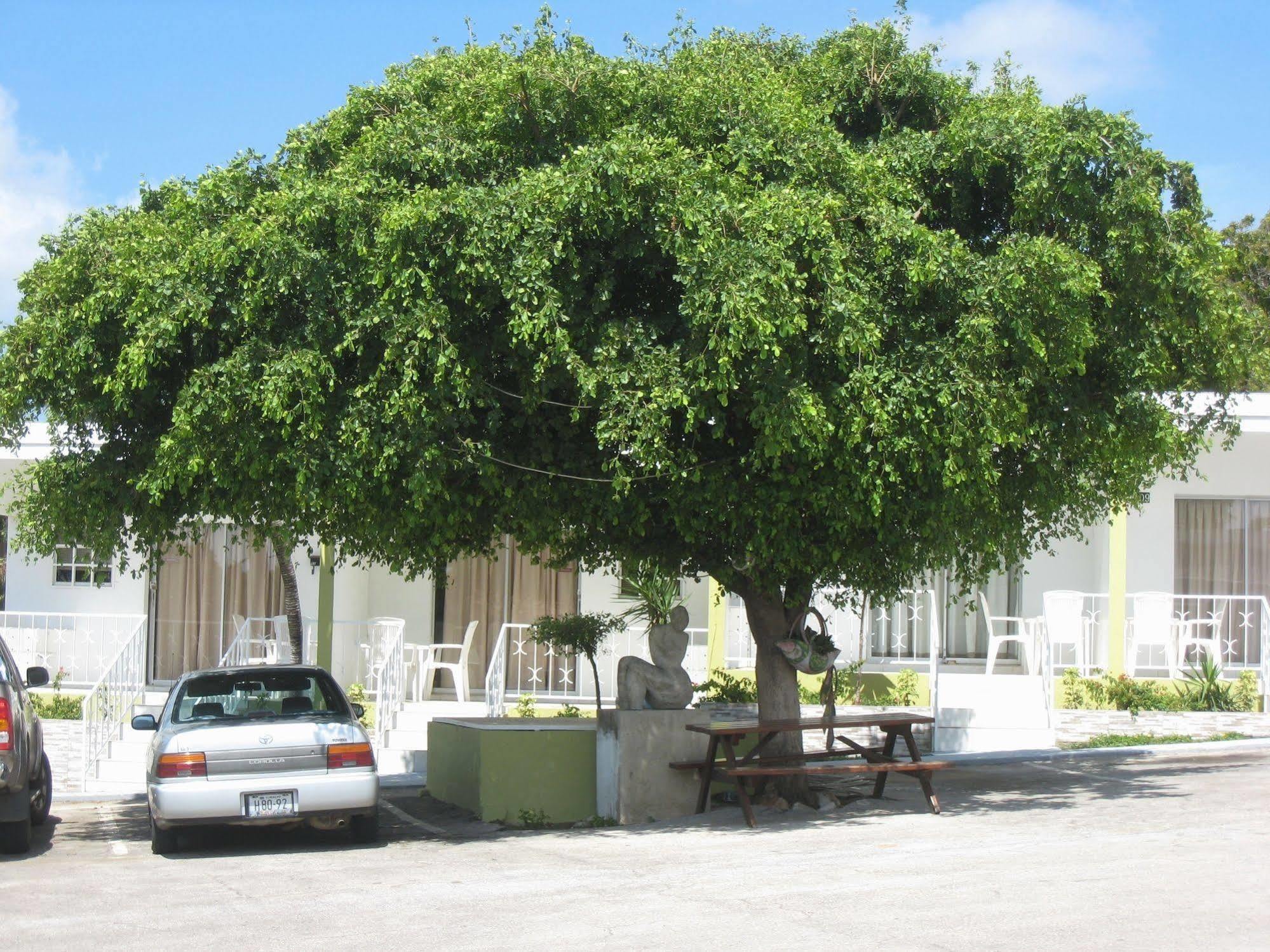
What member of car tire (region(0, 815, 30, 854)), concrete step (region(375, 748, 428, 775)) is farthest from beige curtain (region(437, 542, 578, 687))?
car tire (region(0, 815, 30, 854))

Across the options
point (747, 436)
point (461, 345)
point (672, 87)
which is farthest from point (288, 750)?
point (672, 87)

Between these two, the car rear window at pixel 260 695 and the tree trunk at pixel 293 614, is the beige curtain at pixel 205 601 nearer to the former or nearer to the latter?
the tree trunk at pixel 293 614

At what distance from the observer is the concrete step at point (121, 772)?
14.0 metres

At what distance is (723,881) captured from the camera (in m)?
7.79

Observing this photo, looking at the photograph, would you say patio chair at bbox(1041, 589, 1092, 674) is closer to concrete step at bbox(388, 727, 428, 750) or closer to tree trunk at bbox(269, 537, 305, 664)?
concrete step at bbox(388, 727, 428, 750)

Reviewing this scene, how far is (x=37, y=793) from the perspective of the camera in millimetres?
10805

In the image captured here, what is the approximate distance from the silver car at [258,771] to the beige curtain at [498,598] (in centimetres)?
793

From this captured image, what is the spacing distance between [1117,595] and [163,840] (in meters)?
10.2

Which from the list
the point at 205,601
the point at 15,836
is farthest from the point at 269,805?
the point at 205,601

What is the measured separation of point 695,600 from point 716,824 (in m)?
7.16

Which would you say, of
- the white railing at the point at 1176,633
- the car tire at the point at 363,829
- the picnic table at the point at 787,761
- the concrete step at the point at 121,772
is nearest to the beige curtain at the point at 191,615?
the concrete step at the point at 121,772

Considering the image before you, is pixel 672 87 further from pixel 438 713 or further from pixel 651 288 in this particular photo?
pixel 438 713

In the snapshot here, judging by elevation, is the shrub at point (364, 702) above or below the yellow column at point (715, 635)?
below

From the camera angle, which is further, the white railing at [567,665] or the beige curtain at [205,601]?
the beige curtain at [205,601]
